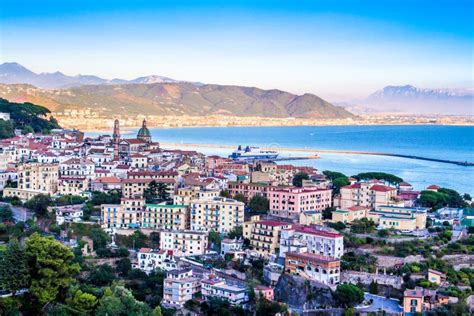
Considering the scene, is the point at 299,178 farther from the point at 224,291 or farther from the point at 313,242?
the point at 224,291

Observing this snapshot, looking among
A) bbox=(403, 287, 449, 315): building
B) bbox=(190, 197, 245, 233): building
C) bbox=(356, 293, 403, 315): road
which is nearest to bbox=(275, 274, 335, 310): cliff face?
bbox=(356, 293, 403, 315): road

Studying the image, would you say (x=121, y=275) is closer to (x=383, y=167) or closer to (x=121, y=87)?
(x=383, y=167)

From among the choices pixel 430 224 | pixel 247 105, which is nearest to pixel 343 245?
pixel 430 224

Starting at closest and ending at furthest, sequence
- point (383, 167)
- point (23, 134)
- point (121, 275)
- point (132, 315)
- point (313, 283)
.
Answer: point (132, 315)
point (313, 283)
point (121, 275)
point (23, 134)
point (383, 167)

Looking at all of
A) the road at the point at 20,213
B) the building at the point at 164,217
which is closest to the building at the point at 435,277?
the building at the point at 164,217

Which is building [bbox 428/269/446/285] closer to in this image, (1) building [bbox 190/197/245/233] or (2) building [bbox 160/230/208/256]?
(1) building [bbox 190/197/245/233]

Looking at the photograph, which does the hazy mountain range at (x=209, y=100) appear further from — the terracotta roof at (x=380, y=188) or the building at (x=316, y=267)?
the building at (x=316, y=267)
